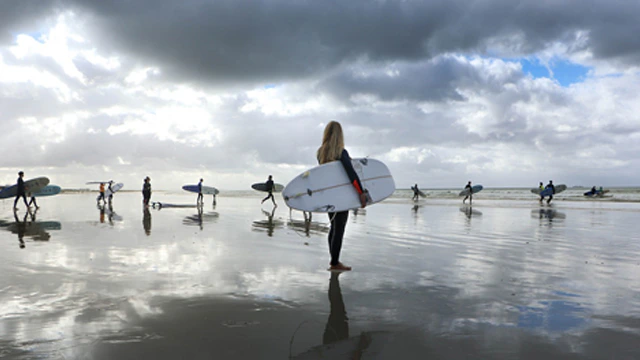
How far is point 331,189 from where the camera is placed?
601cm

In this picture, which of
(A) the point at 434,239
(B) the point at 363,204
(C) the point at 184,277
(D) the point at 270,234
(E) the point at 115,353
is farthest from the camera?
(D) the point at 270,234

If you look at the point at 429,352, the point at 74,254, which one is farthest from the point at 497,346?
the point at 74,254

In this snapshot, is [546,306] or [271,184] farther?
[271,184]

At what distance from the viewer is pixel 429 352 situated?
2834 mm

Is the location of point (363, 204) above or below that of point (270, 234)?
above

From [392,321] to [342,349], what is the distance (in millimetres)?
779

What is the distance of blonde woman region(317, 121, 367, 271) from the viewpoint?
5.64 metres

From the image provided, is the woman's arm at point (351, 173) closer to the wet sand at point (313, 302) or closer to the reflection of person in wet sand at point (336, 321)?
the wet sand at point (313, 302)

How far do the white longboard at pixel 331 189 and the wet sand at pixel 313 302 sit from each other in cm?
102

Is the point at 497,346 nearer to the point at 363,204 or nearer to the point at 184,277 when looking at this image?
the point at 363,204

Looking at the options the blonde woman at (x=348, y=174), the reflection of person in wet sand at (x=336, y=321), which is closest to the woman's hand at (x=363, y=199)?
the blonde woman at (x=348, y=174)

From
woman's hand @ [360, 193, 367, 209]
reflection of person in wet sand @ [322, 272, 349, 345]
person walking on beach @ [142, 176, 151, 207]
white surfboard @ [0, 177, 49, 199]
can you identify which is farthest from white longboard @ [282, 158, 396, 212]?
white surfboard @ [0, 177, 49, 199]

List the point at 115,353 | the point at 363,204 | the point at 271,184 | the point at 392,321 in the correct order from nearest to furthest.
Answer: the point at 115,353 → the point at 392,321 → the point at 363,204 → the point at 271,184

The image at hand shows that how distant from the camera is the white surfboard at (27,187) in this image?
71.1ft
